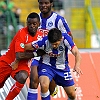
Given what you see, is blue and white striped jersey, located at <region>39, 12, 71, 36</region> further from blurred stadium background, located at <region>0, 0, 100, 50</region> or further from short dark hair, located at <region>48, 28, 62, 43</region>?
blurred stadium background, located at <region>0, 0, 100, 50</region>

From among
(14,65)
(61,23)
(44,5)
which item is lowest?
(14,65)

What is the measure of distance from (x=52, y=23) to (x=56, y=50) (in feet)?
2.34

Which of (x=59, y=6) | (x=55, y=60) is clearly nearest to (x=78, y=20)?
(x=59, y=6)

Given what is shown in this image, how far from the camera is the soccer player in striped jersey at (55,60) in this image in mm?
8414

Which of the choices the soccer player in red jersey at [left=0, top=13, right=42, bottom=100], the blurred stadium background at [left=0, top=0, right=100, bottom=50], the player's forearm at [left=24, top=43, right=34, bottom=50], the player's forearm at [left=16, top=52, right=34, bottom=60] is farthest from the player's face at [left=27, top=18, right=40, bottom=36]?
the blurred stadium background at [left=0, top=0, right=100, bottom=50]

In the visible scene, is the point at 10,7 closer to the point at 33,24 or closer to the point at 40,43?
the point at 33,24

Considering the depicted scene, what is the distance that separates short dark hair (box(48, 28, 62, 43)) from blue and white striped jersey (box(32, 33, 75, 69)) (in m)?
0.16

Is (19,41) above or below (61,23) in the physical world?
below

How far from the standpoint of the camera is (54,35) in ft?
27.4

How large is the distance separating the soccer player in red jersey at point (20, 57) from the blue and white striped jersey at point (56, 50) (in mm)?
261

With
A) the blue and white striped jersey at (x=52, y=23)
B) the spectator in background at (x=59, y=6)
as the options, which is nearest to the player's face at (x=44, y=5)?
the blue and white striped jersey at (x=52, y=23)

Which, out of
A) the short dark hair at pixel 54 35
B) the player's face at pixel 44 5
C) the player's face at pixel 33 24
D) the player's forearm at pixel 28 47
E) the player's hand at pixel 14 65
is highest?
the player's face at pixel 44 5

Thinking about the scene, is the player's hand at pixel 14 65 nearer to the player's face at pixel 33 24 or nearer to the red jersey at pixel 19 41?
the red jersey at pixel 19 41

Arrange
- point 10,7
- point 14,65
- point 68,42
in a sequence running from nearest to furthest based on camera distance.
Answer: point 68,42 → point 14,65 → point 10,7
